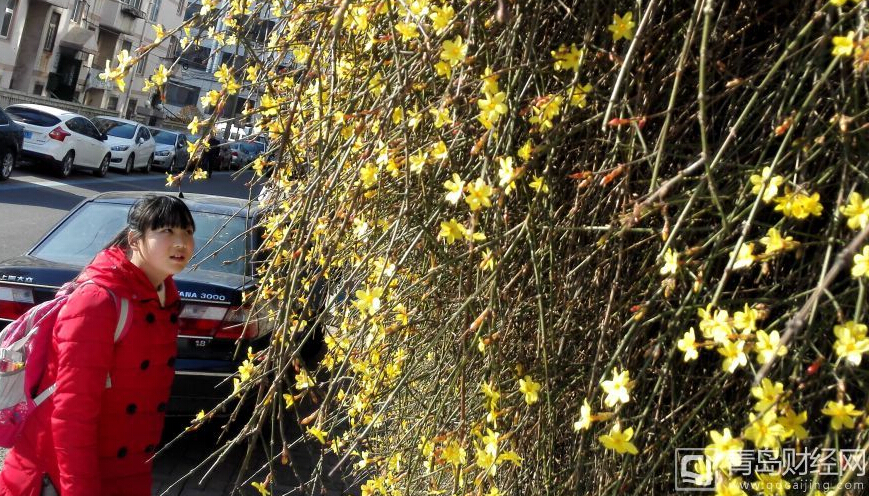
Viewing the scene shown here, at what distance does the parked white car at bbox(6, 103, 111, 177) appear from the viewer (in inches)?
686

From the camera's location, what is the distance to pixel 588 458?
2072 mm

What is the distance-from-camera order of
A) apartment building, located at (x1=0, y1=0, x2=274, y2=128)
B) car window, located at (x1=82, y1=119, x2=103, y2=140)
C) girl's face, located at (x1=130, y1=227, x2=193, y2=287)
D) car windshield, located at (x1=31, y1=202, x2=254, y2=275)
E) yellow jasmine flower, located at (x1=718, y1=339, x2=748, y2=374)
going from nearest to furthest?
yellow jasmine flower, located at (x1=718, y1=339, x2=748, y2=374), girl's face, located at (x1=130, y1=227, x2=193, y2=287), car windshield, located at (x1=31, y1=202, x2=254, y2=275), car window, located at (x1=82, y1=119, x2=103, y2=140), apartment building, located at (x1=0, y1=0, x2=274, y2=128)

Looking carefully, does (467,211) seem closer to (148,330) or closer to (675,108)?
(675,108)

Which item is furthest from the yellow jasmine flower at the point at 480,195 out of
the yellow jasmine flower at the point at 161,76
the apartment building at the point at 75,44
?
the apartment building at the point at 75,44

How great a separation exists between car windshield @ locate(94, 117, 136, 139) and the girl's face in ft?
68.4

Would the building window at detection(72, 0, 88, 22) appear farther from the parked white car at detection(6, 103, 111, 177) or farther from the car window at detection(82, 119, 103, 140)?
the parked white car at detection(6, 103, 111, 177)

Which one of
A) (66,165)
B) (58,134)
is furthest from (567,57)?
(66,165)

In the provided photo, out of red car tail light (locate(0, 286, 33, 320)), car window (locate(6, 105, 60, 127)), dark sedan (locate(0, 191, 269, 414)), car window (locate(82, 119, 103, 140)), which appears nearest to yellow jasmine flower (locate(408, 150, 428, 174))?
dark sedan (locate(0, 191, 269, 414))

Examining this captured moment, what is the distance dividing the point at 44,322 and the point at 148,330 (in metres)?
0.30

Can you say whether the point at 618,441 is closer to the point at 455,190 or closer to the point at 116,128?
the point at 455,190

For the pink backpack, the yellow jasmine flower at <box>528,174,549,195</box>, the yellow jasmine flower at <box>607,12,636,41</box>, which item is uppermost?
the yellow jasmine flower at <box>607,12,636,41</box>

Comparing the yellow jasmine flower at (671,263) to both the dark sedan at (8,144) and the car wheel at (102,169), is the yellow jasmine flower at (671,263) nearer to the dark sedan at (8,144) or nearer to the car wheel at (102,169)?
the dark sedan at (8,144)

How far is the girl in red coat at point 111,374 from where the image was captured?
2.58 m

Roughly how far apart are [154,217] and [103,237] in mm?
2696
